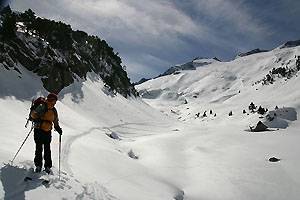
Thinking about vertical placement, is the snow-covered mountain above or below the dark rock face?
below

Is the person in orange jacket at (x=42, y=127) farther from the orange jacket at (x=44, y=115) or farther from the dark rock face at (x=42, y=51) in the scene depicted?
the dark rock face at (x=42, y=51)

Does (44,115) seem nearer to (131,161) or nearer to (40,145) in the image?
(40,145)

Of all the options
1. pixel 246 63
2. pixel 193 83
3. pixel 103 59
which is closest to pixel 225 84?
pixel 193 83

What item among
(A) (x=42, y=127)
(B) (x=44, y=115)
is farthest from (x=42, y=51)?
(A) (x=42, y=127)

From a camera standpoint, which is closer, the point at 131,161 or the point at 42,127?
the point at 42,127

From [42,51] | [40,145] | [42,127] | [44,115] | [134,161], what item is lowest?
[134,161]

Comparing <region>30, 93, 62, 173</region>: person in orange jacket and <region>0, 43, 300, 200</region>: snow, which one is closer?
<region>30, 93, 62, 173</region>: person in orange jacket

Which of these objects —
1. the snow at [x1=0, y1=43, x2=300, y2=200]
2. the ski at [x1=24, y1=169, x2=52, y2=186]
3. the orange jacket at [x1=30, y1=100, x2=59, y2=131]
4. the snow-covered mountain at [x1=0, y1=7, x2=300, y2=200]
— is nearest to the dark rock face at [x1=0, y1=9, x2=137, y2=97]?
the snow-covered mountain at [x1=0, y1=7, x2=300, y2=200]

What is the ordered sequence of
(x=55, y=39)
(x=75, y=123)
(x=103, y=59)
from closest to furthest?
(x=75, y=123) → (x=55, y=39) → (x=103, y=59)

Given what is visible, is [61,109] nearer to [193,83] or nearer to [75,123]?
[75,123]

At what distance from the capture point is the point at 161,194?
9.97m

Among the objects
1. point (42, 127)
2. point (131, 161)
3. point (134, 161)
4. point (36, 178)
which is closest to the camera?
point (36, 178)

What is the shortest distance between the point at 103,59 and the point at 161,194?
2281 inches

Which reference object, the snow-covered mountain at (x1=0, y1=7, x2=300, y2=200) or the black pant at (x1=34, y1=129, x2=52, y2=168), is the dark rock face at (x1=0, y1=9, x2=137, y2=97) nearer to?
the snow-covered mountain at (x1=0, y1=7, x2=300, y2=200)
